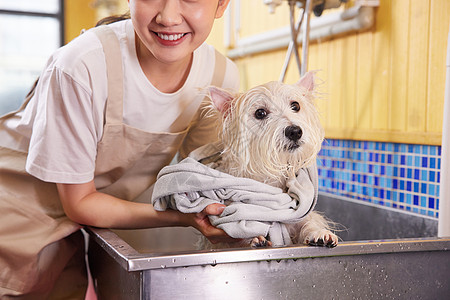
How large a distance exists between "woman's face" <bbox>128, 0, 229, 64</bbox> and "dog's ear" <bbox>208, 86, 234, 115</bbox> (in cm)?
10

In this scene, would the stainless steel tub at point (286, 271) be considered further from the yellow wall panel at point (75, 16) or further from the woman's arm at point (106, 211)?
the yellow wall panel at point (75, 16)

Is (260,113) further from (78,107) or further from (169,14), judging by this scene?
(78,107)

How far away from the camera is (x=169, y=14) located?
33.6 inches

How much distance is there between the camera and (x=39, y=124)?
2.98ft

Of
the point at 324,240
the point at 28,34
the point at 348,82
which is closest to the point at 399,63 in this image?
the point at 348,82

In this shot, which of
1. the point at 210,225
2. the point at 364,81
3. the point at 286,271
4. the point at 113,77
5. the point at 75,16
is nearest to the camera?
the point at 286,271

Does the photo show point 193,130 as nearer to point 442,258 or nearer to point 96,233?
point 96,233

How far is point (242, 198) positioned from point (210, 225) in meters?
0.08

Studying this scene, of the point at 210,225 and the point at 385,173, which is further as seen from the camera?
the point at 385,173

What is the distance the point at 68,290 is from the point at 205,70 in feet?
1.73

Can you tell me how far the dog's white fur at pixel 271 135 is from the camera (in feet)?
2.61

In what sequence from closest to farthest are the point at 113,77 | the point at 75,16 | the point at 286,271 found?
the point at 286,271
the point at 113,77
the point at 75,16

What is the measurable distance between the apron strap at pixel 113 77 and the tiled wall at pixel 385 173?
1.41 feet

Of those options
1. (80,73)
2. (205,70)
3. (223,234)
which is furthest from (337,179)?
(80,73)
